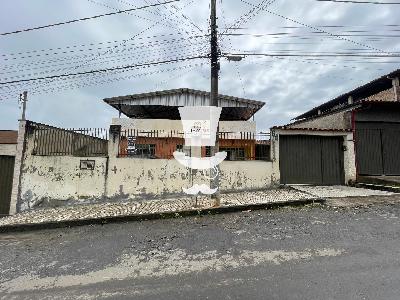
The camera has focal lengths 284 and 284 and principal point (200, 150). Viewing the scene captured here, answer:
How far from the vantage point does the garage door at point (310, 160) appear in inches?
454

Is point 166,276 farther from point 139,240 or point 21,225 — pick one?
point 21,225

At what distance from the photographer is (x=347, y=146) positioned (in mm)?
11680

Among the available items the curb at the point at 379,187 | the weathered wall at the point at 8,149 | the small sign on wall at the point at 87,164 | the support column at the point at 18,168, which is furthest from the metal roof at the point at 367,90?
the weathered wall at the point at 8,149

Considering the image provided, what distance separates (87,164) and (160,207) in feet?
11.7

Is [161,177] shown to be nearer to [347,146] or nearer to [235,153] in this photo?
[235,153]

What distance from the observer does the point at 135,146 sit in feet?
35.9

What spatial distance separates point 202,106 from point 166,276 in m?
13.1

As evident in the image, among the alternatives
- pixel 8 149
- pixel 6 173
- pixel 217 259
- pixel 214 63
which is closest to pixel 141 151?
pixel 214 63

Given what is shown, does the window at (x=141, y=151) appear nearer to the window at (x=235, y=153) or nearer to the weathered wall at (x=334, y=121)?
the window at (x=235, y=153)

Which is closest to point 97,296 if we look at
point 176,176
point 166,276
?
point 166,276

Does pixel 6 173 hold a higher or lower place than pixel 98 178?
higher

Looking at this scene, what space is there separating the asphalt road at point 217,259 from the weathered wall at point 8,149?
4.87 meters

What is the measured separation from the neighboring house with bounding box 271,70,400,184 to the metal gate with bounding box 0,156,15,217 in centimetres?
1050

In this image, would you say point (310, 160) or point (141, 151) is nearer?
point (141, 151)
